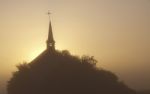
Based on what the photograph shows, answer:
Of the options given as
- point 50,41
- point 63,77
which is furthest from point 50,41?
point 63,77

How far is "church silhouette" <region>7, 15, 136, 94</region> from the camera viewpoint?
70.8 meters

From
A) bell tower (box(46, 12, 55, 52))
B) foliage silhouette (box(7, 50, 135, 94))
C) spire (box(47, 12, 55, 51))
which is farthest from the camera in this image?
spire (box(47, 12, 55, 51))

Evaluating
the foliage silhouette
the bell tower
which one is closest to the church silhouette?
the foliage silhouette

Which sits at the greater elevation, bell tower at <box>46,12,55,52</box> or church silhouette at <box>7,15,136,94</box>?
bell tower at <box>46,12,55,52</box>

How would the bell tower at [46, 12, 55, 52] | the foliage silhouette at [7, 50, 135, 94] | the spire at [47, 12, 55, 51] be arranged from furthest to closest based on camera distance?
the spire at [47, 12, 55, 51], the bell tower at [46, 12, 55, 52], the foliage silhouette at [7, 50, 135, 94]

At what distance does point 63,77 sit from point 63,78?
0.61 feet

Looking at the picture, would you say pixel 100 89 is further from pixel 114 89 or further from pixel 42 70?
pixel 42 70

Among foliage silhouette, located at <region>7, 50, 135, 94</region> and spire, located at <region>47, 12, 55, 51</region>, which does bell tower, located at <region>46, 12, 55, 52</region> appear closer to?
spire, located at <region>47, 12, 55, 51</region>

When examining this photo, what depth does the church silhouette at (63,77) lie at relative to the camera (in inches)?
2785

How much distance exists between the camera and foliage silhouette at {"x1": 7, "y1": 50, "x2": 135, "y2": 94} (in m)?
70.8

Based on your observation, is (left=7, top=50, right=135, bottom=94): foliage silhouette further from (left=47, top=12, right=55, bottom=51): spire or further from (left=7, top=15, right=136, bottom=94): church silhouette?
(left=47, top=12, right=55, bottom=51): spire

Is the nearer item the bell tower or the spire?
the bell tower

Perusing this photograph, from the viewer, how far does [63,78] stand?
7156 cm

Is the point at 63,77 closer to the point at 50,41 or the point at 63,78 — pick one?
the point at 63,78
